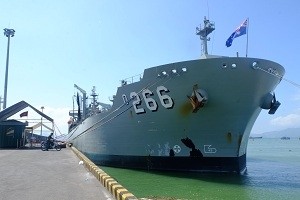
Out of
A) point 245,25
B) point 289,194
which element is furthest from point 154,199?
point 245,25

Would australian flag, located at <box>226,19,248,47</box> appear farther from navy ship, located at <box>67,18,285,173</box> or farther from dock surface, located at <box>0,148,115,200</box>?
dock surface, located at <box>0,148,115,200</box>

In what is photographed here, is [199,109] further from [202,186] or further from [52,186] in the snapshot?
[52,186]

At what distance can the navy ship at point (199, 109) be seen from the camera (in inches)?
491

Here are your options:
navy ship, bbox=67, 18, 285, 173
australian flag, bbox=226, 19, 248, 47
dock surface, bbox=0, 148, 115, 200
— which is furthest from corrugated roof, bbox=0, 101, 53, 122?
australian flag, bbox=226, 19, 248, 47

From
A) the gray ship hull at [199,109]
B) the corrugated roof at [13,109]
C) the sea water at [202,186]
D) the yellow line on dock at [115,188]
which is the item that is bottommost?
the sea water at [202,186]

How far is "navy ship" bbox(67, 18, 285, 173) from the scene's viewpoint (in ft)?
40.9

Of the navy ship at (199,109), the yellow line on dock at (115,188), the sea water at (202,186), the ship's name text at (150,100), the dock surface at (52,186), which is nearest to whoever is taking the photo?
the yellow line on dock at (115,188)

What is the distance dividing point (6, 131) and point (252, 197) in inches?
909

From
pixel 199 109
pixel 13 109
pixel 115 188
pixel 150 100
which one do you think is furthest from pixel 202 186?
pixel 13 109

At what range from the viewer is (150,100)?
13.7 meters

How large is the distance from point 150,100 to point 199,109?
2.22m

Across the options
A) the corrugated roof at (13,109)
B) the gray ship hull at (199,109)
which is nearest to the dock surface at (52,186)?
the gray ship hull at (199,109)

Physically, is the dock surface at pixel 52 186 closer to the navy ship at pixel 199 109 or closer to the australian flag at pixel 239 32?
the navy ship at pixel 199 109

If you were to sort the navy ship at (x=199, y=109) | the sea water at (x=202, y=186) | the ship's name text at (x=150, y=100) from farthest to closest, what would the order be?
the ship's name text at (x=150, y=100), the navy ship at (x=199, y=109), the sea water at (x=202, y=186)
